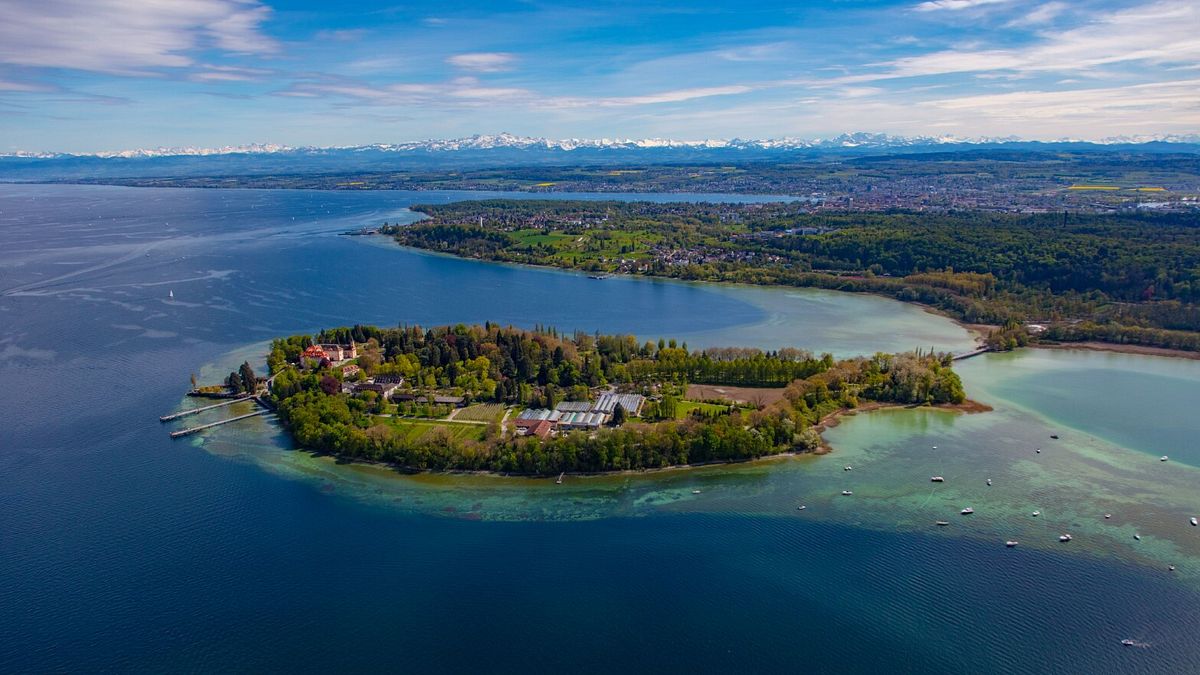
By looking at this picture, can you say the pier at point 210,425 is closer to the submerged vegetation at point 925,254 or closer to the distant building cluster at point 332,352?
the distant building cluster at point 332,352

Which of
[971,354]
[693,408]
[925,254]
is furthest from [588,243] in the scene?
[693,408]

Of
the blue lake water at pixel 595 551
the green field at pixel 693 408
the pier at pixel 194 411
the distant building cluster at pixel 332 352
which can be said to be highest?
the distant building cluster at pixel 332 352

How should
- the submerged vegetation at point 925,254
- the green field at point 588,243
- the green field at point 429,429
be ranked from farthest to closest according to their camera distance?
1. the green field at point 588,243
2. the submerged vegetation at point 925,254
3. the green field at point 429,429

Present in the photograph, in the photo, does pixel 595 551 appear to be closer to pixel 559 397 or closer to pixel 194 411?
pixel 559 397

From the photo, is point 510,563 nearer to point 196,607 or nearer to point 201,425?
point 196,607

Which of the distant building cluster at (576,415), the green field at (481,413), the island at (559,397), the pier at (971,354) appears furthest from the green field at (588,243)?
the green field at (481,413)

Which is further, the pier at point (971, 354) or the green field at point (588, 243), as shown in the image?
the green field at point (588, 243)

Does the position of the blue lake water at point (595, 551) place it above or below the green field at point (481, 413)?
below

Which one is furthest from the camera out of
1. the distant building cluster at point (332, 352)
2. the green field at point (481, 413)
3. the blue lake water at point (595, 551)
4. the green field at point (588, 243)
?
the green field at point (588, 243)
